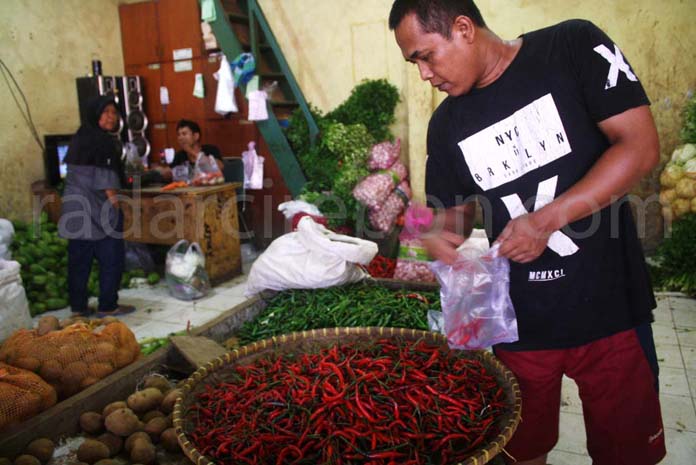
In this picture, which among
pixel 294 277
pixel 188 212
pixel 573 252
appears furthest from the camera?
pixel 188 212

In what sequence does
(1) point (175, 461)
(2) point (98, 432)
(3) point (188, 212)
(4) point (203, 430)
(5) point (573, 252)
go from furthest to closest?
1. (3) point (188, 212)
2. (2) point (98, 432)
3. (1) point (175, 461)
4. (4) point (203, 430)
5. (5) point (573, 252)

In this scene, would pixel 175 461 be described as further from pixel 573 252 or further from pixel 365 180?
pixel 365 180

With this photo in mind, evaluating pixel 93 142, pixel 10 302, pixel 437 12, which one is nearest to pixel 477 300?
pixel 437 12

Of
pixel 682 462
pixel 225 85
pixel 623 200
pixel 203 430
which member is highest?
pixel 225 85

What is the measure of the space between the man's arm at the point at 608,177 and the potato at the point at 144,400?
1.88 m

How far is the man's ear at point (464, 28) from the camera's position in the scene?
4.87ft

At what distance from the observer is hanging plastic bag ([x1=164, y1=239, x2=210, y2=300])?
17.3ft

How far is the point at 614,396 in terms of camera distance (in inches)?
65.2

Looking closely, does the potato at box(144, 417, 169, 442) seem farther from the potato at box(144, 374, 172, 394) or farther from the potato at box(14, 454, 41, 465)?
the potato at box(14, 454, 41, 465)

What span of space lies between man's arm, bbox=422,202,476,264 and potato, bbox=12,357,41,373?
199 centimetres

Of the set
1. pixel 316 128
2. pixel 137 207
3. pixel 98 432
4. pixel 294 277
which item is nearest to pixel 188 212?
pixel 137 207

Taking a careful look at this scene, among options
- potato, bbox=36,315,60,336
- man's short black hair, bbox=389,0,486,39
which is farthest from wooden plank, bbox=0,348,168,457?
man's short black hair, bbox=389,0,486,39

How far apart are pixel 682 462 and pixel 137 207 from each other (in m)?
5.18

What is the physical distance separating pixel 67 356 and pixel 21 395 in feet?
1.17
